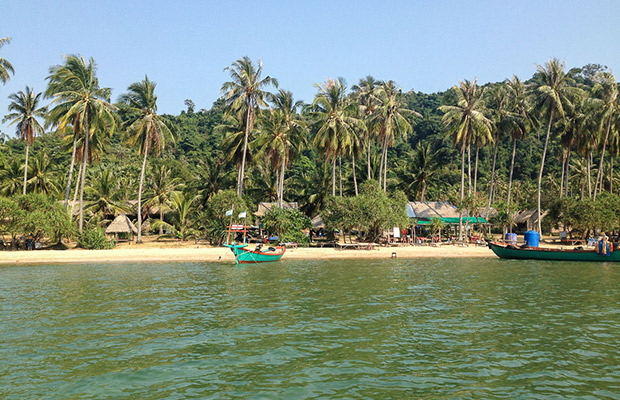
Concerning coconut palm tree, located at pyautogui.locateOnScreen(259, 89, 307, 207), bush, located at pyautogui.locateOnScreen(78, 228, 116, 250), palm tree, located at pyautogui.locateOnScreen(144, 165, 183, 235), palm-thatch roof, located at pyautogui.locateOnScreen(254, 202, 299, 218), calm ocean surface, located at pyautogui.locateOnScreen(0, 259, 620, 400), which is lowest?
calm ocean surface, located at pyautogui.locateOnScreen(0, 259, 620, 400)

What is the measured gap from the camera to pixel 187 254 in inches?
1458

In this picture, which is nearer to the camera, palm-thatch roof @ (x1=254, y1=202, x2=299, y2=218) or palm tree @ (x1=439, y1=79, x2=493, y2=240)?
palm tree @ (x1=439, y1=79, x2=493, y2=240)

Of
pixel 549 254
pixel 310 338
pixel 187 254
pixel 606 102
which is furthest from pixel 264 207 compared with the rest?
pixel 310 338

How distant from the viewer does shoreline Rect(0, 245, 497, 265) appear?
116 feet

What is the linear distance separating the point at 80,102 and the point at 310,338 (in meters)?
34.9

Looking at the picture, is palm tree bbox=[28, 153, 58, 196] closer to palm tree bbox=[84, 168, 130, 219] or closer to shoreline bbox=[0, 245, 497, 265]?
palm tree bbox=[84, 168, 130, 219]

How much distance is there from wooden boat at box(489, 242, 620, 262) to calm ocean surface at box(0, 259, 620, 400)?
452 inches

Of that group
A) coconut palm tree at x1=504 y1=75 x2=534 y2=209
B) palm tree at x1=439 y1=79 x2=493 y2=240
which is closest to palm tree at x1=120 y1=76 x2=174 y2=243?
palm tree at x1=439 y1=79 x2=493 y2=240

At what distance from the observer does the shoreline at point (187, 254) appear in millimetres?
35219

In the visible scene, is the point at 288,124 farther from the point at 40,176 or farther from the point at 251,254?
the point at 40,176

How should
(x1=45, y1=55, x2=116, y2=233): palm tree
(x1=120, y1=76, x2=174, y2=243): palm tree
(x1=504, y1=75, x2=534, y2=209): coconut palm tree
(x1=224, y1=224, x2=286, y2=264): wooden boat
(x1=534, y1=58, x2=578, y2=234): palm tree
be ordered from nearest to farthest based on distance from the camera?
(x1=224, y1=224, x2=286, y2=264): wooden boat
(x1=45, y1=55, x2=116, y2=233): palm tree
(x1=120, y1=76, x2=174, y2=243): palm tree
(x1=534, y1=58, x2=578, y2=234): palm tree
(x1=504, y1=75, x2=534, y2=209): coconut palm tree

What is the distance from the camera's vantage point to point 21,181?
51344mm

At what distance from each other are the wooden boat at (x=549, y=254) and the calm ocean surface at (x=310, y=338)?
37.7 feet

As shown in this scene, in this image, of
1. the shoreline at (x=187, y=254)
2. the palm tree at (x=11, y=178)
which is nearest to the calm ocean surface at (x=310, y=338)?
the shoreline at (x=187, y=254)
